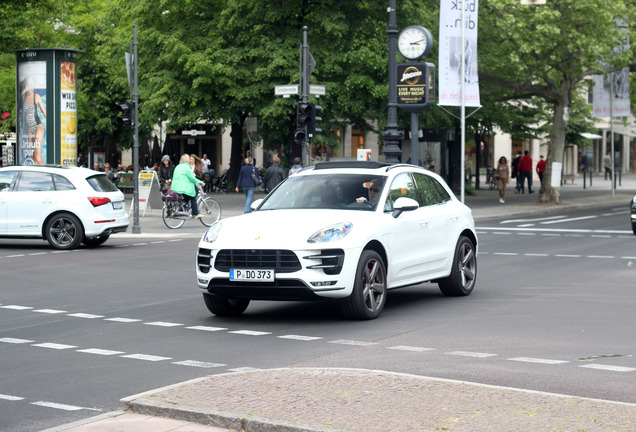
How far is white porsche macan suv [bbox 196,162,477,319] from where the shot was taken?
34.6ft

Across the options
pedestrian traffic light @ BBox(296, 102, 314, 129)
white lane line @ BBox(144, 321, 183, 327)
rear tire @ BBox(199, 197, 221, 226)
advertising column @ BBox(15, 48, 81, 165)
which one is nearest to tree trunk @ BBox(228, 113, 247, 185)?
advertising column @ BBox(15, 48, 81, 165)

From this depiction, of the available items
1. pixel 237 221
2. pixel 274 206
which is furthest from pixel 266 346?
pixel 274 206

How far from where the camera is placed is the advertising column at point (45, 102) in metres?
29.7

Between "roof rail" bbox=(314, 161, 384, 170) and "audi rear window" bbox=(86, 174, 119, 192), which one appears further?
"audi rear window" bbox=(86, 174, 119, 192)

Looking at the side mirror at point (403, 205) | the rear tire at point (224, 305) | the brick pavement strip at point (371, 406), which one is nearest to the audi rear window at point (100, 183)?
the rear tire at point (224, 305)

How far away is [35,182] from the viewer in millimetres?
21453

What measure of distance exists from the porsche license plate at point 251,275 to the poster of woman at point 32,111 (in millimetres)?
20626

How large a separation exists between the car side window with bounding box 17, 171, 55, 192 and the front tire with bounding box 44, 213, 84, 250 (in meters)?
0.66

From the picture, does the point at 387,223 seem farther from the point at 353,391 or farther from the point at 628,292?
the point at 353,391

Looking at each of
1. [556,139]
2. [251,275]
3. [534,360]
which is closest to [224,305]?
[251,275]

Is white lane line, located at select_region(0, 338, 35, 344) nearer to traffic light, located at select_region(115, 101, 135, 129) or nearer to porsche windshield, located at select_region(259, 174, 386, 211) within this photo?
porsche windshield, located at select_region(259, 174, 386, 211)

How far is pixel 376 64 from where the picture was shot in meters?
36.0

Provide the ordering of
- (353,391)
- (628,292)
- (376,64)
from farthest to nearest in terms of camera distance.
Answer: (376,64) → (628,292) → (353,391)

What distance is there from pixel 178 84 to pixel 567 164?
52.3m
